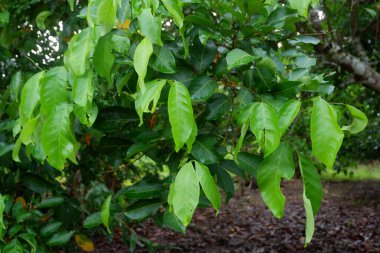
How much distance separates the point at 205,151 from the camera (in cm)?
119

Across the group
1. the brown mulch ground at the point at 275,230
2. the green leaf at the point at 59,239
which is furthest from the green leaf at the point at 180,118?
the brown mulch ground at the point at 275,230

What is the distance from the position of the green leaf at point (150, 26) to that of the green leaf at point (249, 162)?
1.34 feet

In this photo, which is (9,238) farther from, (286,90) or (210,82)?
(286,90)

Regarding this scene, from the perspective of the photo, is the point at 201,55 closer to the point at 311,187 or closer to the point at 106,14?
the point at 106,14

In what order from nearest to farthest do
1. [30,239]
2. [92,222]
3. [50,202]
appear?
[30,239] → [92,222] → [50,202]

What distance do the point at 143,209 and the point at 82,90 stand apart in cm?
51

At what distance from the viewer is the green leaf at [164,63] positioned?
1.05 meters

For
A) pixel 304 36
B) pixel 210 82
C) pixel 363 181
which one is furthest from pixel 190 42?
pixel 363 181

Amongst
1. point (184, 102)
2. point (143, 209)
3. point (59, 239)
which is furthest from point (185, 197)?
point (59, 239)

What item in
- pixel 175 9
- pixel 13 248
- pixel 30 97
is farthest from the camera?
pixel 13 248

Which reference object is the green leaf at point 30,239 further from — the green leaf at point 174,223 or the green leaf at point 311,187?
the green leaf at point 311,187

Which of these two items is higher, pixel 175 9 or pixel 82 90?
pixel 175 9

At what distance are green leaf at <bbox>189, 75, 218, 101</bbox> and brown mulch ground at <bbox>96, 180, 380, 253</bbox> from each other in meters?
2.86

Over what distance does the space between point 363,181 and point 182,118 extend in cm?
846
